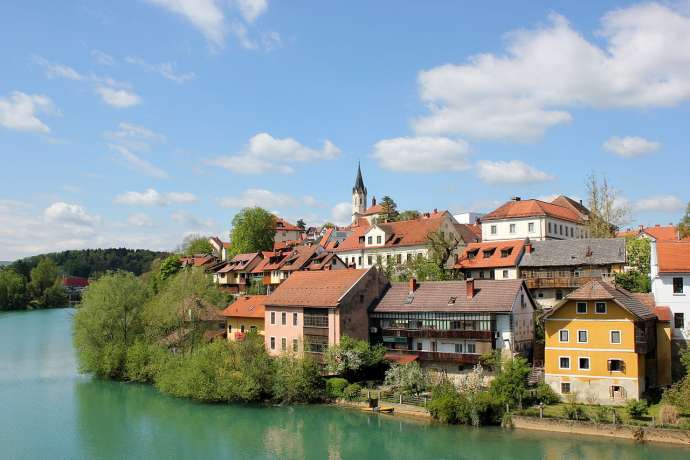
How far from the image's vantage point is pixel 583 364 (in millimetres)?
36781

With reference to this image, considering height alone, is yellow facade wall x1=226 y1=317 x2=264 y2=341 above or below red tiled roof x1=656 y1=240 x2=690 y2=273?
below

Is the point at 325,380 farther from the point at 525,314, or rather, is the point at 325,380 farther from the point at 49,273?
the point at 49,273

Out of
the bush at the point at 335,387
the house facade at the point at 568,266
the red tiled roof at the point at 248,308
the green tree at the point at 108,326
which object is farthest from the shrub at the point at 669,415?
the green tree at the point at 108,326

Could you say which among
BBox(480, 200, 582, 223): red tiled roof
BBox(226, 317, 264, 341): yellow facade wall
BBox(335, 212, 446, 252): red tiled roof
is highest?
BBox(480, 200, 582, 223): red tiled roof

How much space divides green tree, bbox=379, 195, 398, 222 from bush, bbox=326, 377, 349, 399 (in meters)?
52.6

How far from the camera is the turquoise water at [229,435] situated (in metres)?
31.8

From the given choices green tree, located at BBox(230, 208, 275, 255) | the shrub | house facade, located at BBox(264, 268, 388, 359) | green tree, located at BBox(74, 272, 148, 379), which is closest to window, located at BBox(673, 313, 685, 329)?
the shrub

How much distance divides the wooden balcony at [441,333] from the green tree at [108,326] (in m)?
22.2

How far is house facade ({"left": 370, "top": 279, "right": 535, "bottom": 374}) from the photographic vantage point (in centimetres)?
4000

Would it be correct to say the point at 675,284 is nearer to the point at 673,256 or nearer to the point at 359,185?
the point at 673,256

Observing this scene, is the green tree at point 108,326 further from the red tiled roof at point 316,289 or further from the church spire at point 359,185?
the church spire at point 359,185

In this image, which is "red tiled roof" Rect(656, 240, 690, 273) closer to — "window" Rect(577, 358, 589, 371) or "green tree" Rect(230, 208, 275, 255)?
"window" Rect(577, 358, 589, 371)

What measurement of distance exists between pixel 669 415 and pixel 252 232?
73.0 meters

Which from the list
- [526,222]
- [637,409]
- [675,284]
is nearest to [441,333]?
[637,409]
